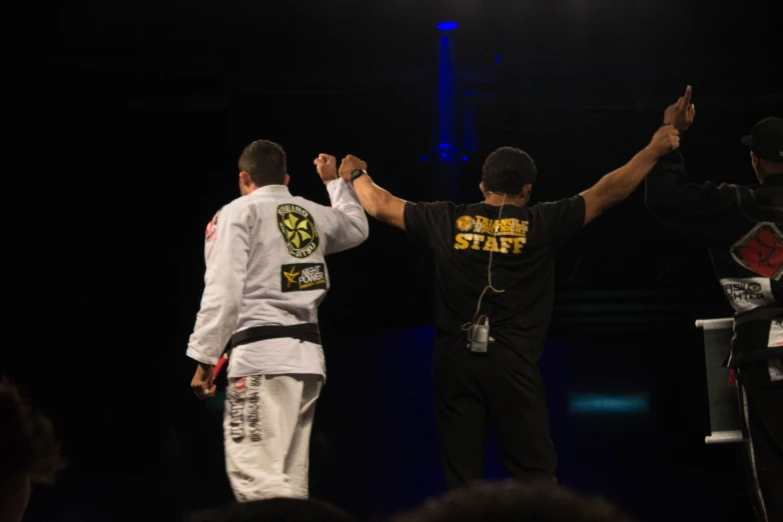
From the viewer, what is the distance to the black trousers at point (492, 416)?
9.12 ft

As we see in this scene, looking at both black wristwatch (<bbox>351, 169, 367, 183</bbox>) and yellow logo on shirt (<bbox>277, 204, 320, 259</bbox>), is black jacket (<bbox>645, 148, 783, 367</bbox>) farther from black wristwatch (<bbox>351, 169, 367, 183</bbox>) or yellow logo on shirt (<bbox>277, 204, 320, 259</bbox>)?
yellow logo on shirt (<bbox>277, 204, 320, 259</bbox>)

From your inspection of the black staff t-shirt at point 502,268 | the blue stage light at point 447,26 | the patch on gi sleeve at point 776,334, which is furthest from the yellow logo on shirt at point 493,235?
the blue stage light at point 447,26

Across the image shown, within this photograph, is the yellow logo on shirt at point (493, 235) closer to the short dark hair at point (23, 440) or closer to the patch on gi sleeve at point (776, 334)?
the patch on gi sleeve at point (776, 334)

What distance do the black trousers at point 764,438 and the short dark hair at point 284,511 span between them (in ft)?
6.95

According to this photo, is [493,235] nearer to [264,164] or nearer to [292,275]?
[292,275]

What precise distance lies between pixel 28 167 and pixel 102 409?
1.77 m

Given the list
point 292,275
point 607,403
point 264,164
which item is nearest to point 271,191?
point 264,164

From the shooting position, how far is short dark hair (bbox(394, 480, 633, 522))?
2.17 ft

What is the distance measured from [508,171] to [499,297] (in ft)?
1.38

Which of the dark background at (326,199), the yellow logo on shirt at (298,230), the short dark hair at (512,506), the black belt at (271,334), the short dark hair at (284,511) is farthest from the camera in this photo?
the dark background at (326,199)

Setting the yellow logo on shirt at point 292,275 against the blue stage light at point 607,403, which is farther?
the blue stage light at point 607,403

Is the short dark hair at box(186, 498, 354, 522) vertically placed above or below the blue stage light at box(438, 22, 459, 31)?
below

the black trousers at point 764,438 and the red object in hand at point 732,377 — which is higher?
the red object in hand at point 732,377

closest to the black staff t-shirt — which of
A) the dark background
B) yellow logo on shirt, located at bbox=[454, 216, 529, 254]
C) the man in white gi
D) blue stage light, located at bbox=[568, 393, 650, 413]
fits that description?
yellow logo on shirt, located at bbox=[454, 216, 529, 254]
